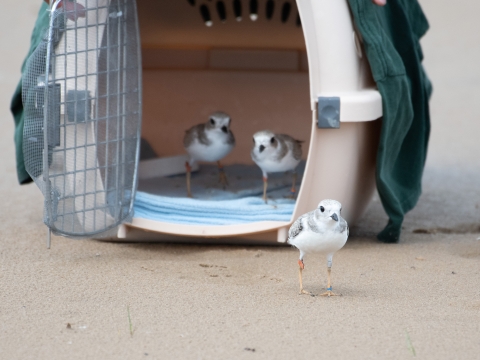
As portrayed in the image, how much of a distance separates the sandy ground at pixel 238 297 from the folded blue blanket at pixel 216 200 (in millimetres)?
183

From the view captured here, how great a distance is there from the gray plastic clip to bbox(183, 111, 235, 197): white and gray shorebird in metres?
1.34

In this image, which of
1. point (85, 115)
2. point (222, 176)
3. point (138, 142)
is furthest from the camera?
point (222, 176)

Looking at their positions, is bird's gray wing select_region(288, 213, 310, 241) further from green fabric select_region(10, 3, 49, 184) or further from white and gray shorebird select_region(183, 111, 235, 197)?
green fabric select_region(10, 3, 49, 184)

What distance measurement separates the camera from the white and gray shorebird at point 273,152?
4.50 m

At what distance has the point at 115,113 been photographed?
12.7ft

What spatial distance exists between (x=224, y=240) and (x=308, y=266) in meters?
0.57

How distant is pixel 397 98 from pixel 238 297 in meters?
1.49

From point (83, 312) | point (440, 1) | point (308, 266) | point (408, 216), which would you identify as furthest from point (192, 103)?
point (440, 1)

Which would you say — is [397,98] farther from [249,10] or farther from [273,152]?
[249,10]

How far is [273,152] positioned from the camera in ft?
15.0

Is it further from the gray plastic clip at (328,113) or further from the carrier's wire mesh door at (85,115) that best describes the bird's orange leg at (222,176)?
the gray plastic clip at (328,113)

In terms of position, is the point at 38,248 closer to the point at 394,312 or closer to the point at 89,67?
the point at 89,67

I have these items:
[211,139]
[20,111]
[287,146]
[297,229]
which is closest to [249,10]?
[211,139]

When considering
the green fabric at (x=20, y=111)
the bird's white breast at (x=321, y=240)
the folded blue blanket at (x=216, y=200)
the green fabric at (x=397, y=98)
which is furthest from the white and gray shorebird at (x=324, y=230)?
the green fabric at (x=20, y=111)
